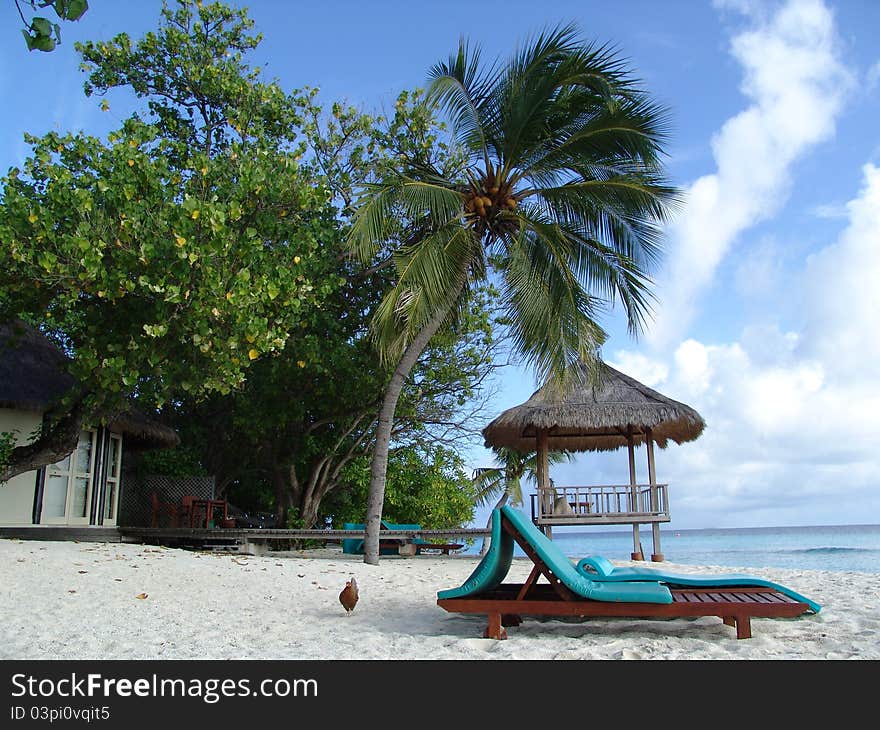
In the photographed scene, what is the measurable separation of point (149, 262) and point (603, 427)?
8.46 meters

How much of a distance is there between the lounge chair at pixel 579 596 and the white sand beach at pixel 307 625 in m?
0.18

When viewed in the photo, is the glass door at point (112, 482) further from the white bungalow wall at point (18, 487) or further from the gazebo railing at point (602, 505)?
the gazebo railing at point (602, 505)

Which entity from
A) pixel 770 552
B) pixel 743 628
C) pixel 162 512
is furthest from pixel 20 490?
pixel 770 552

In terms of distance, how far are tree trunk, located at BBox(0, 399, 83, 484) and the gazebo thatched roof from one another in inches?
277

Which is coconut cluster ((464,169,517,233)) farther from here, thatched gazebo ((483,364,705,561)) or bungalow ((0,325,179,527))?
bungalow ((0,325,179,527))

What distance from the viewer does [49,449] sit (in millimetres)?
10641

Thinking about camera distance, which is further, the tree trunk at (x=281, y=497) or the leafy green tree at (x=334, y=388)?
the tree trunk at (x=281, y=497)

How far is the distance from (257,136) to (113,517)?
7416mm

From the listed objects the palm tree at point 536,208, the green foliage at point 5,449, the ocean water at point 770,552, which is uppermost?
the palm tree at point 536,208

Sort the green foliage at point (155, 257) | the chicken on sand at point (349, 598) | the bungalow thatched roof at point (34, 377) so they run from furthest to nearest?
the bungalow thatched roof at point (34, 377) < the green foliage at point (155, 257) < the chicken on sand at point (349, 598)

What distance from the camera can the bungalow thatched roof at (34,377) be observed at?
454 inches

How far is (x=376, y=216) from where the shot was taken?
980cm

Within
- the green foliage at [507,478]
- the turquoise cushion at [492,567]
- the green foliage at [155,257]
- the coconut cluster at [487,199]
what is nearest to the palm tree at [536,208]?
the coconut cluster at [487,199]
